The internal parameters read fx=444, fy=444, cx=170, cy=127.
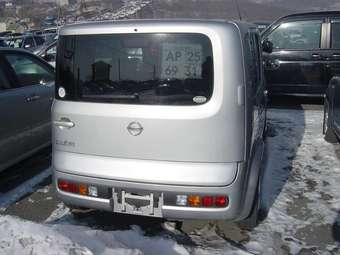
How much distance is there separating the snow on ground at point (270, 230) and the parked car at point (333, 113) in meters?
0.38

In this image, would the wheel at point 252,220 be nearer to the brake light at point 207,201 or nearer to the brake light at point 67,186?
the brake light at point 207,201

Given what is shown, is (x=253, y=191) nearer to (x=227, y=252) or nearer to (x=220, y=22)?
(x=227, y=252)

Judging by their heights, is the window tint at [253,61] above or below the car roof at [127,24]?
below

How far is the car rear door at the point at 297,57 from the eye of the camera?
27.4ft

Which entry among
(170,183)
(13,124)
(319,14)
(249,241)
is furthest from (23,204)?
(319,14)

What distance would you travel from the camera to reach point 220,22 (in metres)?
3.11

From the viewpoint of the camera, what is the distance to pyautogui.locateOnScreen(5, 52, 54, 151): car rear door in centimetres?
516

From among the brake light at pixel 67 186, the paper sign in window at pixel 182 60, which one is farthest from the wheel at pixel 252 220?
the brake light at pixel 67 186

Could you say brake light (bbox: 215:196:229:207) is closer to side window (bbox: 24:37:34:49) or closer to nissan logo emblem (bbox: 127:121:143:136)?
nissan logo emblem (bbox: 127:121:143:136)

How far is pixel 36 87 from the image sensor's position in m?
5.34

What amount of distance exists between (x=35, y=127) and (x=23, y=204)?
1132 mm

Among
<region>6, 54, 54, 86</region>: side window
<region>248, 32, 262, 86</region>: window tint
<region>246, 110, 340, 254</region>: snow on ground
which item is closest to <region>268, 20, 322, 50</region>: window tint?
<region>246, 110, 340, 254</region>: snow on ground

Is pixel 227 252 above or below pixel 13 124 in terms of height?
below

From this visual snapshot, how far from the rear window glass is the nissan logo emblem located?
16cm
